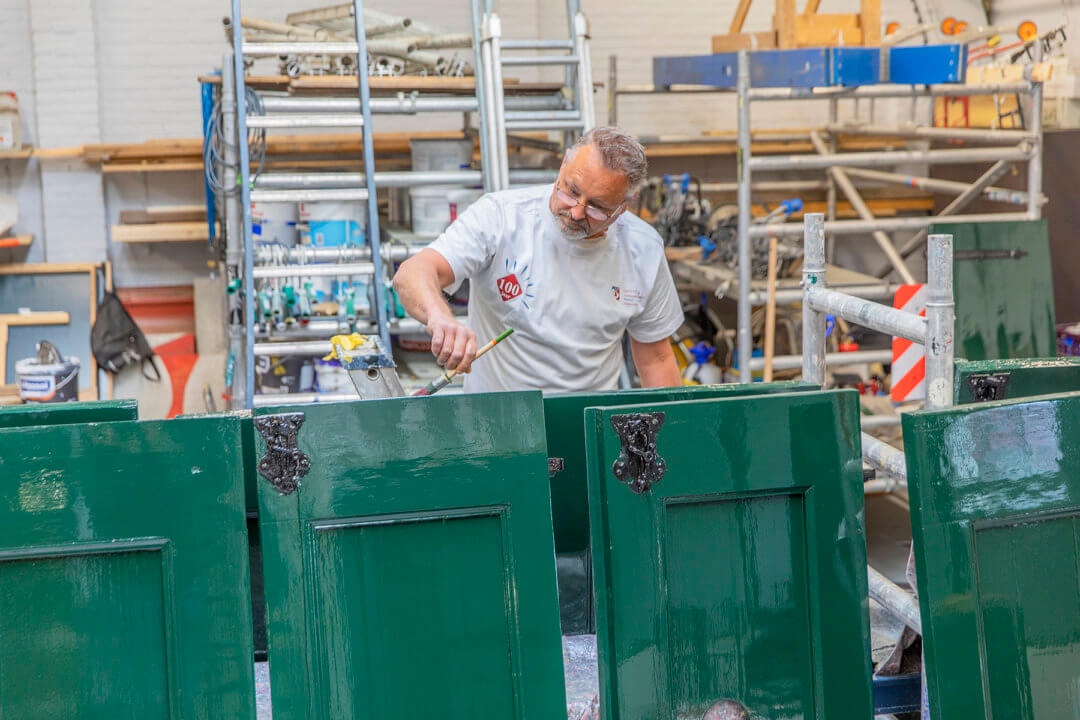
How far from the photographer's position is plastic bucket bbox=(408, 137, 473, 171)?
515 cm

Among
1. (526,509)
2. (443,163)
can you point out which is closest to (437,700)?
(526,509)

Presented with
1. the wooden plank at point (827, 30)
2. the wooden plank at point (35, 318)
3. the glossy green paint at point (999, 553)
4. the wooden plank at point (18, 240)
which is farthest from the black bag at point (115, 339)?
the glossy green paint at point (999, 553)

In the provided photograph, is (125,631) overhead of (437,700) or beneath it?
overhead

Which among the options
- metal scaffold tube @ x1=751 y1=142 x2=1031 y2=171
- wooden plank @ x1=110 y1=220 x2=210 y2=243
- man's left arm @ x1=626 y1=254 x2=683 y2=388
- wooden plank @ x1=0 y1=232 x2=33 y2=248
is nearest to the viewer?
man's left arm @ x1=626 y1=254 x2=683 y2=388

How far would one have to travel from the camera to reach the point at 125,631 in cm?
169

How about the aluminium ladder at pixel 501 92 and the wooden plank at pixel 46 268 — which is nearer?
the aluminium ladder at pixel 501 92

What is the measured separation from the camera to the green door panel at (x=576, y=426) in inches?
81.8

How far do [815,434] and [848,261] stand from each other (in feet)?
18.5

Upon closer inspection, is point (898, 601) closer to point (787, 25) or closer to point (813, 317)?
point (813, 317)

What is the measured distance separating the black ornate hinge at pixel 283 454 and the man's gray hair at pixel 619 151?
→ 1.14 metres

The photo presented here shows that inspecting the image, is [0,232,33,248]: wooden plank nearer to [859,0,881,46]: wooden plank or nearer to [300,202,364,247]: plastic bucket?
[300,202,364,247]: plastic bucket

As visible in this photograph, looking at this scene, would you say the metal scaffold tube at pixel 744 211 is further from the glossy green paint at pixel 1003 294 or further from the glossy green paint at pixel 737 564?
the glossy green paint at pixel 737 564

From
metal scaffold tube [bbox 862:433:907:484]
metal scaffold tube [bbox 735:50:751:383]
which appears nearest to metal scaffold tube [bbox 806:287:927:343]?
metal scaffold tube [bbox 862:433:907:484]

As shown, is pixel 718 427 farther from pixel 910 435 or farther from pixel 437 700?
pixel 437 700
